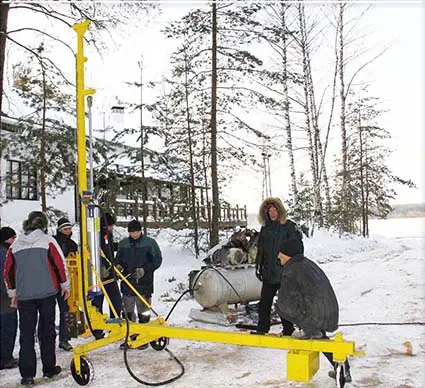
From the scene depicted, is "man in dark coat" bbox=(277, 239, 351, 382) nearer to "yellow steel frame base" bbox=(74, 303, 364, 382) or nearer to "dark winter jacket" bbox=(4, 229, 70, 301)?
"yellow steel frame base" bbox=(74, 303, 364, 382)

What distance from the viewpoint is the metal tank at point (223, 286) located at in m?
7.73

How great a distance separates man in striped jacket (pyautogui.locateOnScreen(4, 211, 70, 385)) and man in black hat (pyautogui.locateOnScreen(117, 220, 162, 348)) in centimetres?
149

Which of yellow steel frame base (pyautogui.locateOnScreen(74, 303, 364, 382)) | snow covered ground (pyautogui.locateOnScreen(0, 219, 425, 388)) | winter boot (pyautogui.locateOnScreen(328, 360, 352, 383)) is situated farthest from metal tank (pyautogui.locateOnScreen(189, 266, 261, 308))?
winter boot (pyautogui.locateOnScreen(328, 360, 352, 383))

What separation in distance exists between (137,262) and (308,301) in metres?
2.98

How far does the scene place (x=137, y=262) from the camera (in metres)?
6.84

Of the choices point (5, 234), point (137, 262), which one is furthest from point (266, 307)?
point (5, 234)

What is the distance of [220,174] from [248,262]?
32.1 ft

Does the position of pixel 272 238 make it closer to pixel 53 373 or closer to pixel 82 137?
pixel 82 137

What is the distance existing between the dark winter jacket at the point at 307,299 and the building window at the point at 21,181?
1207cm

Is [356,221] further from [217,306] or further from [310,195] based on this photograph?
[217,306]

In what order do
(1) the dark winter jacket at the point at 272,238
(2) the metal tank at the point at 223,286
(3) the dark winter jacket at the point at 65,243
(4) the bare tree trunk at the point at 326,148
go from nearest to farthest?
(1) the dark winter jacket at the point at 272,238 → (3) the dark winter jacket at the point at 65,243 → (2) the metal tank at the point at 223,286 → (4) the bare tree trunk at the point at 326,148

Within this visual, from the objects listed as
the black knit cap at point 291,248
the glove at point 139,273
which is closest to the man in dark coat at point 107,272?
the glove at point 139,273

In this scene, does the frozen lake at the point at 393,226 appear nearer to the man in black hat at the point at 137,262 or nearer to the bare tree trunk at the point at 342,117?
the bare tree trunk at the point at 342,117

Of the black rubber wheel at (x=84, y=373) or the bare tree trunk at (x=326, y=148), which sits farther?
the bare tree trunk at (x=326, y=148)
